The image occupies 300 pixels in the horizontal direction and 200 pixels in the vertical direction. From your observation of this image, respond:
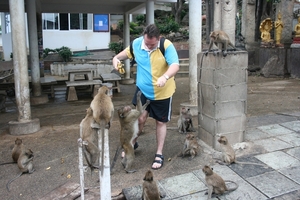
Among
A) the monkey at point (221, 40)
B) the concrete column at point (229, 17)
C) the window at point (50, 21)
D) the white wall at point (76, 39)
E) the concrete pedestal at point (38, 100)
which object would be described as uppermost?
the window at point (50, 21)

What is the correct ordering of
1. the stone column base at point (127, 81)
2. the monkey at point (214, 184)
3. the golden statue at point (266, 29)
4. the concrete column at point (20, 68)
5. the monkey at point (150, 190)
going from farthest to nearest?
the golden statue at point (266, 29), the stone column base at point (127, 81), the concrete column at point (20, 68), the monkey at point (214, 184), the monkey at point (150, 190)

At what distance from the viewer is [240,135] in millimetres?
4902

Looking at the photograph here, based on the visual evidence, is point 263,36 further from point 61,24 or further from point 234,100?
point 61,24

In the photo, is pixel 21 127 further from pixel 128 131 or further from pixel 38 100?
pixel 38 100

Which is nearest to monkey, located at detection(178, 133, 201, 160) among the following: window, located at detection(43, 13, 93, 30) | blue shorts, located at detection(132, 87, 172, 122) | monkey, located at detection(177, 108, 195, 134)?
blue shorts, located at detection(132, 87, 172, 122)

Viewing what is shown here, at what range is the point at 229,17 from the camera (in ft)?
25.5

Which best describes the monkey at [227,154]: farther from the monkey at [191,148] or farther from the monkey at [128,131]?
the monkey at [128,131]

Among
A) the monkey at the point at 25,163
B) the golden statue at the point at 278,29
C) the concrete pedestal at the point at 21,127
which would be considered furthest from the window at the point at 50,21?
the monkey at the point at 25,163

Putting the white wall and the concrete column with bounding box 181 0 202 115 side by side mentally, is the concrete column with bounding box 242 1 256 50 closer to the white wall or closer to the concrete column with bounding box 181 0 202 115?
the concrete column with bounding box 181 0 202 115

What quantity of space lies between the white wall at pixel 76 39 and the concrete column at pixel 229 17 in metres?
16.9

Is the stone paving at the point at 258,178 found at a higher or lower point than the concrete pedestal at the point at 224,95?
lower

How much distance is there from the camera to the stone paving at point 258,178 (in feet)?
11.5

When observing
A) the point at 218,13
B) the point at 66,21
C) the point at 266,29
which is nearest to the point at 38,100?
the point at 218,13

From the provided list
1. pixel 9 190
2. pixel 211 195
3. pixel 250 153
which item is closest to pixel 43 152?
pixel 9 190
